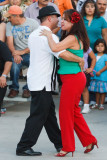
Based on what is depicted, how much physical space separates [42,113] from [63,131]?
0.33m

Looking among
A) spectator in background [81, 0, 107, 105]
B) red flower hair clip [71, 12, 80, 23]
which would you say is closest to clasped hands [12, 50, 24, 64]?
spectator in background [81, 0, 107, 105]

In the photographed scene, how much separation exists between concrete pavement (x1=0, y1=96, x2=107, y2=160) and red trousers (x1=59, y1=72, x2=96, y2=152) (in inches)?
9.7

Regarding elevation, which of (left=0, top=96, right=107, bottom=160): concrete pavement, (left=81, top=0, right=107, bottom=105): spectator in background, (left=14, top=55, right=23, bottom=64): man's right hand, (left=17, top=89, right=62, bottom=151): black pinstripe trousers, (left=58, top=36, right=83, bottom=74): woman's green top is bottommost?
(left=0, top=96, right=107, bottom=160): concrete pavement

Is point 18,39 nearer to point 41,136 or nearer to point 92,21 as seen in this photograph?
point 92,21

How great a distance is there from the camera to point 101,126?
24.0 ft

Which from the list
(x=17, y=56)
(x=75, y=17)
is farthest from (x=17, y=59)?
(x=75, y=17)

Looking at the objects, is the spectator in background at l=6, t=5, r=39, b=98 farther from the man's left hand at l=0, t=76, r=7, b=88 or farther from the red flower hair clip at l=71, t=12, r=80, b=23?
the red flower hair clip at l=71, t=12, r=80, b=23

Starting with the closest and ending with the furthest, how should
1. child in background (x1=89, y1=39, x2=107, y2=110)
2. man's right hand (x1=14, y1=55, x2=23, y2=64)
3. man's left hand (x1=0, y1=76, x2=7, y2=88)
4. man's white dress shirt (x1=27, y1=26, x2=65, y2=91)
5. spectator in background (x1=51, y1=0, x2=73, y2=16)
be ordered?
man's white dress shirt (x1=27, y1=26, x2=65, y2=91) < man's left hand (x1=0, y1=76, x2=7, y2=88) < man's right hand (x1=14, y1=55, x2=23, y2=64) < child in background (x1=89, y1=39, x2=107, y2=110) < spectator in background (x1=51, y1=0, x2=73, y2=16)

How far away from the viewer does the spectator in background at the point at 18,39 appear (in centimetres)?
868

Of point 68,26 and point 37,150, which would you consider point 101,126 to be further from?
point 68,26

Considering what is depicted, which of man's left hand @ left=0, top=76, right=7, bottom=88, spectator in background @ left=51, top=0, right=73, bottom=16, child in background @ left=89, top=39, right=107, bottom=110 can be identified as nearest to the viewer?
man's left hand @ left=0, top=76, right=7, bottom=88

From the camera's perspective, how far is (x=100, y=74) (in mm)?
8883

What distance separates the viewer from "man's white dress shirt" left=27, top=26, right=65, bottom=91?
17.4 ft

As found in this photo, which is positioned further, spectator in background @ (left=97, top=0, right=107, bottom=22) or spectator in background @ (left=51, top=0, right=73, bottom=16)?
spectator in background @ (left=51, top=0, right=73, bottom=16)
